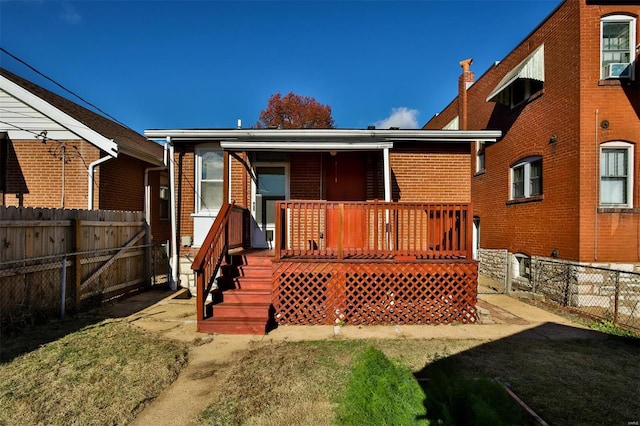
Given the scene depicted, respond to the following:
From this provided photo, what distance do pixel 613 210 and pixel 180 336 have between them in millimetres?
9585

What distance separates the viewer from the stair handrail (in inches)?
207

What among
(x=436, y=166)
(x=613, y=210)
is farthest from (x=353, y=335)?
(x=613, y=210)

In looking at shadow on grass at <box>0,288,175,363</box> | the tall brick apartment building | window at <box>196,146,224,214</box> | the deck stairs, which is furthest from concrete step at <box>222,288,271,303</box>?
the tall brick apartment building

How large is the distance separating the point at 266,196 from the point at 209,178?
4.95 feet

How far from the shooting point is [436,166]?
28.1 ft

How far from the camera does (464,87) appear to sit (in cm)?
1491

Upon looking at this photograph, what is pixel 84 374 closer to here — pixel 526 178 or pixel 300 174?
pixel 300 174

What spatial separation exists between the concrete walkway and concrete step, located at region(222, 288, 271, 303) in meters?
0.63

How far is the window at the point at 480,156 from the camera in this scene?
1335 cm

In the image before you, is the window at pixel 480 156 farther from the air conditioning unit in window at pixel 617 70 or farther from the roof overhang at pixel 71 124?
the roof overhang at pixel 71 124

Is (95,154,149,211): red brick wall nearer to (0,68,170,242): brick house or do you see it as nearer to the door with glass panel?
(0,68,170,242): brick house

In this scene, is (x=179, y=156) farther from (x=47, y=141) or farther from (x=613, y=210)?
(x=613, y=210)

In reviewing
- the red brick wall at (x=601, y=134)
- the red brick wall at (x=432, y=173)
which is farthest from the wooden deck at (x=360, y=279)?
the red brick wall at (x=601, y=134)

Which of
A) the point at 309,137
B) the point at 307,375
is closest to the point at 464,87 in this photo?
the point at 309,137
